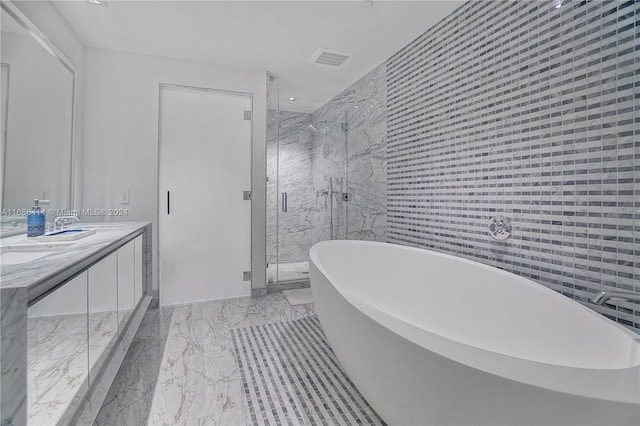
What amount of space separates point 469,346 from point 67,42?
10.8 feet

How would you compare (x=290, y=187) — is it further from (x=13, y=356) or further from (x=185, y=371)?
(x=13, y=356)

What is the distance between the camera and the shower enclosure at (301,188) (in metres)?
3.45

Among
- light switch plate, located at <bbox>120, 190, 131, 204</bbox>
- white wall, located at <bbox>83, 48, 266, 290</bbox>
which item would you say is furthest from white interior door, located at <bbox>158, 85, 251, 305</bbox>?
light switch plate, located at <bbox>120, 190, 131, 204</bbox>

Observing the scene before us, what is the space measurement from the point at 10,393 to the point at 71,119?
244 cm

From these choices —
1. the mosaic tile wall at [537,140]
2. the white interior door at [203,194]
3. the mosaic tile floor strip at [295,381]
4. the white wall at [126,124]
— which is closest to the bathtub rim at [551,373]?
the mosaic tile wall at [537,140]

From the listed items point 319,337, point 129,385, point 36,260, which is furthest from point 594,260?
point 129,385

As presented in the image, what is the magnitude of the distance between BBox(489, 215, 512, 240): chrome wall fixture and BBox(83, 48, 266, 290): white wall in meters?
2.63

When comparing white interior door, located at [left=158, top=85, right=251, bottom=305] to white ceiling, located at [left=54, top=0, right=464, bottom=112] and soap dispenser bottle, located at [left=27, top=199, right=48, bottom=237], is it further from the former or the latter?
soap dispenser bottle, located at [left=27, top=199, right=48, bottom=237]

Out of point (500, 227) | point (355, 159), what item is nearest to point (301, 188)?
point (355, 159)

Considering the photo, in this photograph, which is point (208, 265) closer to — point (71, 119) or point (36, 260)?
point (71, 119)

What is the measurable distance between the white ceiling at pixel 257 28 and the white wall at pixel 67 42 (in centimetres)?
8

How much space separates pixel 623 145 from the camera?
4.34 ft

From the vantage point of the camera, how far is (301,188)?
12.0ft

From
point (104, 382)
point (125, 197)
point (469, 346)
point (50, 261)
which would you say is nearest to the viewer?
point (469, 346)
